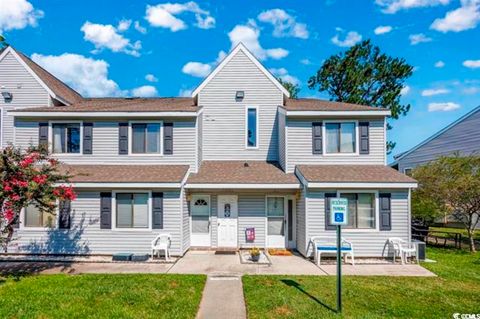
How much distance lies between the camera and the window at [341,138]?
14.0 m

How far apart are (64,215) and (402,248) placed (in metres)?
12.8

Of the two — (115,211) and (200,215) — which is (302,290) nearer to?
(200,215)

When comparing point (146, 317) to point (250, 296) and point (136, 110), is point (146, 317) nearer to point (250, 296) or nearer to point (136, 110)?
point (250, 296)

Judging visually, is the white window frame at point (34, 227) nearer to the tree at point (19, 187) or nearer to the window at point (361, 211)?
the tree at point (19, 187)

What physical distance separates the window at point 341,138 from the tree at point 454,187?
13.4 ft

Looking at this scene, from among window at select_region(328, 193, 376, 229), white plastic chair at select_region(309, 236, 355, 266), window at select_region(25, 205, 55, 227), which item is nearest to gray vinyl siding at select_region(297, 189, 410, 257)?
white plastic chair at select_region(309, 236, 355, 266)

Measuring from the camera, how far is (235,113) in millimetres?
15484

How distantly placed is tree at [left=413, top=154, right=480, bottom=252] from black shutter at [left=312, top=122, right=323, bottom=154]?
541 cm

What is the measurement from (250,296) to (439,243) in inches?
527

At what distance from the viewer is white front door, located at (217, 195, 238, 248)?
46.8ft

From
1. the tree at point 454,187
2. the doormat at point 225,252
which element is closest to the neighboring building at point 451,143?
the tree at point 454,187

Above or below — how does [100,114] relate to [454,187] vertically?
above

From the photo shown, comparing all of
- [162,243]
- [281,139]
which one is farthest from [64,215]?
[281,139]

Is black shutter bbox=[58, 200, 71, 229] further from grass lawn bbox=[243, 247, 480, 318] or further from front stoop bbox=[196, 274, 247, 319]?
grass lawn bbox=[243, 247, 480, 318]
